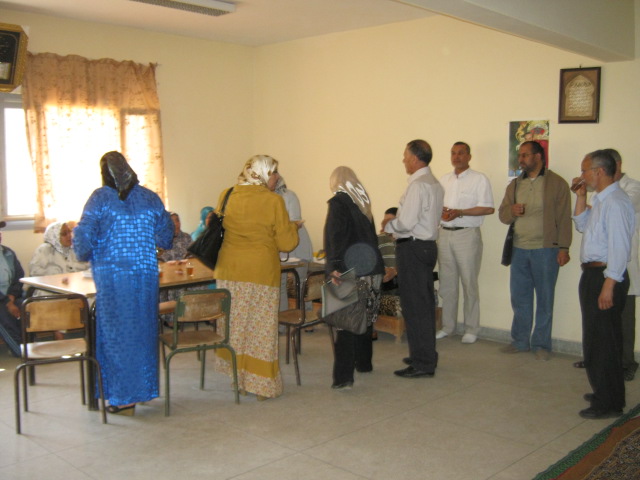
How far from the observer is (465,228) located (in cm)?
606

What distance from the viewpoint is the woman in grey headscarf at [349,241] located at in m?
4.52

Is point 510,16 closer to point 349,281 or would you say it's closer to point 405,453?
point 349,281

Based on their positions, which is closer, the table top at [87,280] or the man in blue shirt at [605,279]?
the man in blue shirt at [605,279]

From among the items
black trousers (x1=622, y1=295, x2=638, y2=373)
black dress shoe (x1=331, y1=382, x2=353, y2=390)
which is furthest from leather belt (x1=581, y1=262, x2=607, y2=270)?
black dress shoe (x1=331, y1=382, x2=353, y2=390)

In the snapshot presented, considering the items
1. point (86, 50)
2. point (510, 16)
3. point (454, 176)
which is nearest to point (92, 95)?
point (86, 50)

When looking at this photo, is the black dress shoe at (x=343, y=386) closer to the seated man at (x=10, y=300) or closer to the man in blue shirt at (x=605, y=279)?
the man in blue shirt at (x=605, y=279)

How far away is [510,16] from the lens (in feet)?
13.3

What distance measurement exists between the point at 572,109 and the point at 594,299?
7.29 feet

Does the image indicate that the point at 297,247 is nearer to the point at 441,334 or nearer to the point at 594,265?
the point at 441,334

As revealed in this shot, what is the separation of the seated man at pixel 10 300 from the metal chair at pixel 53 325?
1547 mm

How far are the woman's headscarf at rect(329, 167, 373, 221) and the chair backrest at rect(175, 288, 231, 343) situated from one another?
103 cm

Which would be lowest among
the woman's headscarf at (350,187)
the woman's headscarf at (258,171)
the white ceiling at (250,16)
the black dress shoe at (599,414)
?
the black dress shoe at (599,414)

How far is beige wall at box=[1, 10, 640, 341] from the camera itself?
5820mm

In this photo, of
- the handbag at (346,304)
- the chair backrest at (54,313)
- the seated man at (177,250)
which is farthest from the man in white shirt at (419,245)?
the seated man at (177,250)
